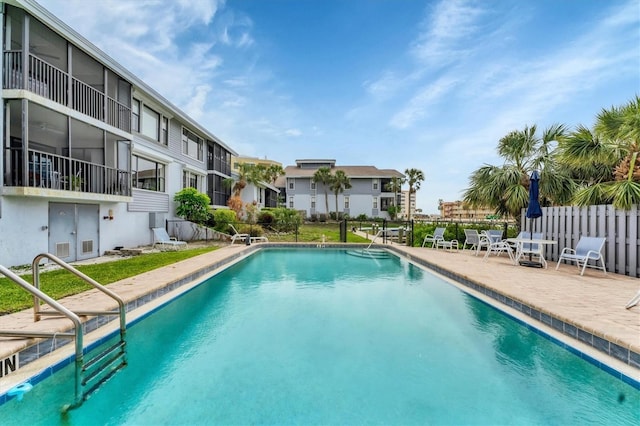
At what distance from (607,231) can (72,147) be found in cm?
1792

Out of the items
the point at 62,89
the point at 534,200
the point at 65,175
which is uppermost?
the point at 62,89

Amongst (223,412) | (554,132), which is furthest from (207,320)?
(554,132)

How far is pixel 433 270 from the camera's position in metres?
9.57

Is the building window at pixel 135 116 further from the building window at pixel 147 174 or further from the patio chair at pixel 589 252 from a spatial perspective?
the patio chair at pixel 589 252

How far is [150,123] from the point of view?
14398 mm

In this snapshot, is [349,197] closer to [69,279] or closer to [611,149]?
[611,149]

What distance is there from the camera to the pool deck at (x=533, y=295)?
143 inches

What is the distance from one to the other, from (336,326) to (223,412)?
103 inches

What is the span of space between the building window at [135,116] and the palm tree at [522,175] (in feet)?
50.0

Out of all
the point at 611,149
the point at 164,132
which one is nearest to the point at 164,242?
the point at 164,132

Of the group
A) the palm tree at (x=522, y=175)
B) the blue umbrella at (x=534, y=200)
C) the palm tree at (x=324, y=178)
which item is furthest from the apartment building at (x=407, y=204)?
the blue umbrella at (x=534, y=200)

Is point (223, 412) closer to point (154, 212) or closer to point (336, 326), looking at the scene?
point (336, 326)

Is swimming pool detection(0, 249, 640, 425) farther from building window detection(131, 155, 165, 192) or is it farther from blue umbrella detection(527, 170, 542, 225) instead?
building window detection(131, 155, 165, 192)

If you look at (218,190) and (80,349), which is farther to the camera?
(218,190)
